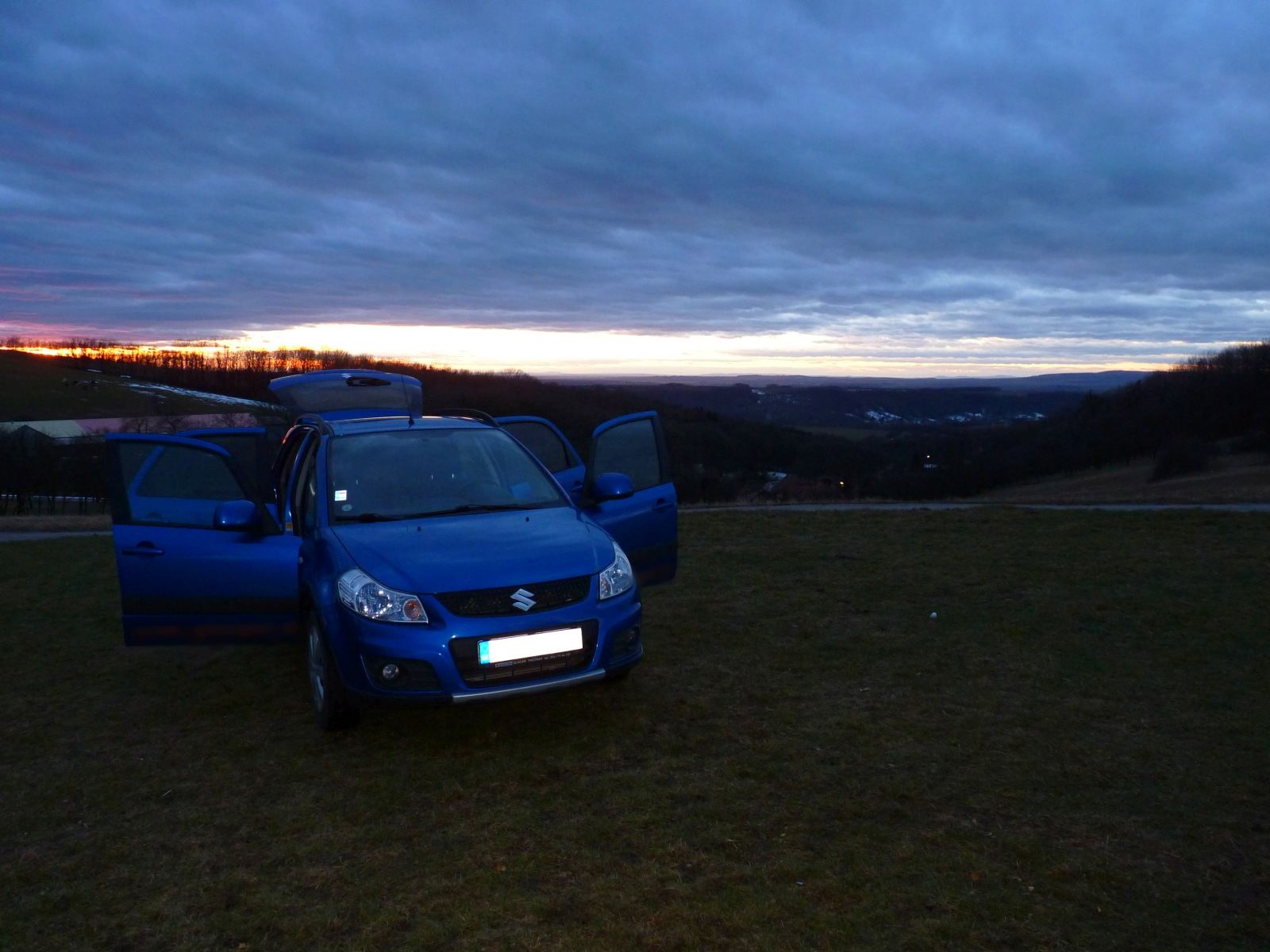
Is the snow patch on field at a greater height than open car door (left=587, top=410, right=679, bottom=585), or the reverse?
the snow patch on field

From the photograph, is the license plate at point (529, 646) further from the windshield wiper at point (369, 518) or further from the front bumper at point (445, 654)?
the windshield wiper at point (369, 518)

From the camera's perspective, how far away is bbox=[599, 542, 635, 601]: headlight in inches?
186

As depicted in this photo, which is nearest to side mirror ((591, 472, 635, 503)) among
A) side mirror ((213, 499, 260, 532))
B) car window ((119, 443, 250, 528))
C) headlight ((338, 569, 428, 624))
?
headlight ((338, 569, 428, 624))

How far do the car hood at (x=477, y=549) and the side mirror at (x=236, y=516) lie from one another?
59 cm

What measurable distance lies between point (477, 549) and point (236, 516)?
1.55 m

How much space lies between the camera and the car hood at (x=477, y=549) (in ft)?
14.6

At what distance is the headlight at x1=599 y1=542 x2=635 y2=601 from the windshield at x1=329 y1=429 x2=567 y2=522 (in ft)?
2.44

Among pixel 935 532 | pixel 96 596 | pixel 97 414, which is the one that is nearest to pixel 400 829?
pixel 96 596

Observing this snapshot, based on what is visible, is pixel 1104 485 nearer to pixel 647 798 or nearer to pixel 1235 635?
pixel 1235 635

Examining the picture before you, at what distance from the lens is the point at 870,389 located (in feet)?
411

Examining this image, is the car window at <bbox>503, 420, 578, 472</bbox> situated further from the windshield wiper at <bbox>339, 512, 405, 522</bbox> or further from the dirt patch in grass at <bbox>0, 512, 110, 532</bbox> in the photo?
the dirt patch in grass at <bbox>0, 512, 110, 532</bbox>

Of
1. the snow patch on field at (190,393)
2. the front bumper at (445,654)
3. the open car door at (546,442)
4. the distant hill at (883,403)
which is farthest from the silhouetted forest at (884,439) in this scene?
the front bumper at (445,654)

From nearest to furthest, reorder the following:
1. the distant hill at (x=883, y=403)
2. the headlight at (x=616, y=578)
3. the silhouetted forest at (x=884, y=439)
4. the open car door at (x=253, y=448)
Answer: the headlight at (x=616, y=578) < the open car door at (x=253, y=448) < the silhouetted forest at (x=884, y=439) < the distant hill at (x=883, y=403)

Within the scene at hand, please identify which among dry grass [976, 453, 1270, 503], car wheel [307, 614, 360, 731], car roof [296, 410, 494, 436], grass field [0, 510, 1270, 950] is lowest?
dry grass [976, 453, 1270, 503]
